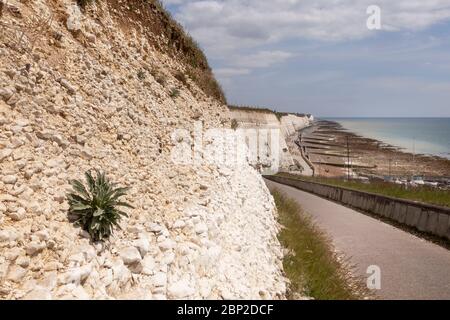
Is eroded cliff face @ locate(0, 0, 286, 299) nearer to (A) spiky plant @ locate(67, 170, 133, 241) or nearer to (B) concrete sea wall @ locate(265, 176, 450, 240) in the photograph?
(A) spiky plant @ locate(67, 170, 133, 241)

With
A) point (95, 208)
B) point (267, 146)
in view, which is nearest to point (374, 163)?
point (267, 146)

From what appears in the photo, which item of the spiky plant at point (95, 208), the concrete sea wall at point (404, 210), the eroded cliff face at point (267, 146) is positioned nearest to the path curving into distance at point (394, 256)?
the concrete sea wall at point (404, 210)

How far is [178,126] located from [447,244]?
9990 millimetres

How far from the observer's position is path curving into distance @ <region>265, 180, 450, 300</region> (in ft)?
31.9

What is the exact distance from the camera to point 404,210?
17.7m

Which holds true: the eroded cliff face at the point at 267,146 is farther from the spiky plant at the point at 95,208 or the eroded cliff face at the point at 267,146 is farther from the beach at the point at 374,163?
the spiky plant at the point at 95,208

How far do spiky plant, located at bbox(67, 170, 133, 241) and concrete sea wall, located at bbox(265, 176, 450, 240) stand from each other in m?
12.4

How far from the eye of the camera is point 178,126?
1255cm

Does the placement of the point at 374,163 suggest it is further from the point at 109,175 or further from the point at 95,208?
the point at 95,208

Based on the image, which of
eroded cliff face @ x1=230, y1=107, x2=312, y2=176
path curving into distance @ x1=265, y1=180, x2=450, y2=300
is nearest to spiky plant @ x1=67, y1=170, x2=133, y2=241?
path curving into distance @ x1=265, y1=180, x2=450, y2=300

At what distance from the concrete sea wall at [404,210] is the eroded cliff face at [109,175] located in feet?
21.5
